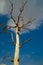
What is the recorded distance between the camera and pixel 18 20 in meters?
15.0

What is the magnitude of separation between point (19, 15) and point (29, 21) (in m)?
1.07

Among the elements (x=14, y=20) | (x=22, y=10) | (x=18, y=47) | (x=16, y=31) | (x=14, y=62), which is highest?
(x=22, y=10)

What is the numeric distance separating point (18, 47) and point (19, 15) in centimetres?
299

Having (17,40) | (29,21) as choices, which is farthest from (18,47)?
(29,21)

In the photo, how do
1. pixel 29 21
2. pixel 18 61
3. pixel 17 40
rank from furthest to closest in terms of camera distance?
1. pixel 29 21
2. pixel 17 40
3. pixel 18 61

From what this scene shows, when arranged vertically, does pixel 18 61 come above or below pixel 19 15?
below

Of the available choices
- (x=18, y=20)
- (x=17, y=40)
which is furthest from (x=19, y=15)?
(x=17, y=40)

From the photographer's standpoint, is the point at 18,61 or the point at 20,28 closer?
the point at 18,61

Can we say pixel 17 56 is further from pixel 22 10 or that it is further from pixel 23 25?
pixel 22 10

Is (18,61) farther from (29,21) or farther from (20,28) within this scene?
(29,21)

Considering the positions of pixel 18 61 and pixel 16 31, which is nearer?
pixel 18 61

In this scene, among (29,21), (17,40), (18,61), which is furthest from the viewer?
(29,21)

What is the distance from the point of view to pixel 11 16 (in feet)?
50.5

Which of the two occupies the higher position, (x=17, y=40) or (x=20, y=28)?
(x=20, y=28)
